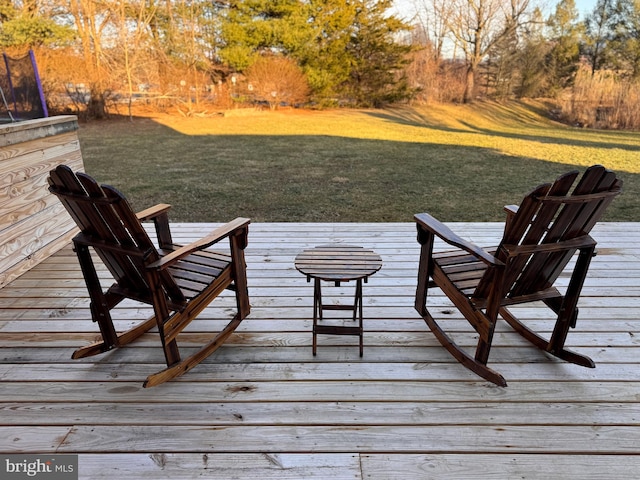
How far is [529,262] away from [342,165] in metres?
5.36

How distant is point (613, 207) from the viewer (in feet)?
14.7

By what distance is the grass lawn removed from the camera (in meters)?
4.64

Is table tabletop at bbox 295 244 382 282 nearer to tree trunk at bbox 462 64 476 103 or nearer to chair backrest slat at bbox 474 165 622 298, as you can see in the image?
chair backrest slat at bbox 474 165 622 298

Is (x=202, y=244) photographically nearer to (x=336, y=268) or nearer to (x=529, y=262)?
(x=336, y=268)

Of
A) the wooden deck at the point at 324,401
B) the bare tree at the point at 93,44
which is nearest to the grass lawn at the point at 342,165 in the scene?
the bare tree at the point at 93,44

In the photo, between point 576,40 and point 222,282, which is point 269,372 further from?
point 576,40

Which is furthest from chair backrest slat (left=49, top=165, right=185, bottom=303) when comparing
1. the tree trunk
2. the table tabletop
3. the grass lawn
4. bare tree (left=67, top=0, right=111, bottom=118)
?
the tree trunk

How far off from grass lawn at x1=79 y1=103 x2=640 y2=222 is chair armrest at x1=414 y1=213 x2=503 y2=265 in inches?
92.4

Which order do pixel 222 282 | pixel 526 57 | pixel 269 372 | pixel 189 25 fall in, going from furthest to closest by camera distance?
1. pixel 526 57
2. pixel 189 25
3. pixel 222 282
4. pixel 269 372

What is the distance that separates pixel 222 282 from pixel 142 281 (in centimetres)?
34

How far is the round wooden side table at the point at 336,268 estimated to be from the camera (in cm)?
173

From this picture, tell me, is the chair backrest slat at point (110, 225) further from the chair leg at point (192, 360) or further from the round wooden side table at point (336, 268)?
the round wooden side table at point (336, 268)

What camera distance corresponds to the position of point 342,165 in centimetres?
675

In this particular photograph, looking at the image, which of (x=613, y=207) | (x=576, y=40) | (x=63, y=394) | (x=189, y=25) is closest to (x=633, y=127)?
(x=576, y=40)
